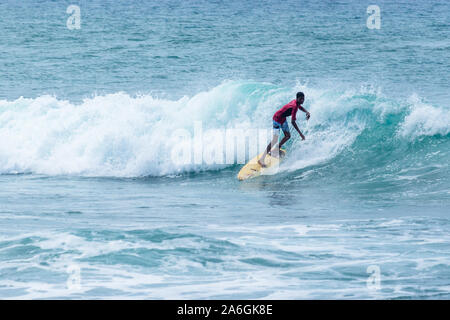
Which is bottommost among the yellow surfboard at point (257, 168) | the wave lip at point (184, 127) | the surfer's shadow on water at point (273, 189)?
the surfer's shadow on water at point (273, 189)

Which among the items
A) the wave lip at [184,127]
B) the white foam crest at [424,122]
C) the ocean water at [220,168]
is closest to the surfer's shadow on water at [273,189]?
the ocean water at [220,168]

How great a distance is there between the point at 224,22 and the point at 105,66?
12.4m

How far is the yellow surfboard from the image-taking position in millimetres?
14180

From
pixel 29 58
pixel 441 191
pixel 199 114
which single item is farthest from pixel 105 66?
pixel 441 191

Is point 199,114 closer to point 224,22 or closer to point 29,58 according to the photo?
point 29,58

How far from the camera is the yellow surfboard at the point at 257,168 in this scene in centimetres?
1418

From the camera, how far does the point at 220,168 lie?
1562cm

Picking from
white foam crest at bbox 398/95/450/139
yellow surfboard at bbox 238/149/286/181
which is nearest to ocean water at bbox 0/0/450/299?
white foam crest at bbox 398/95/450/139

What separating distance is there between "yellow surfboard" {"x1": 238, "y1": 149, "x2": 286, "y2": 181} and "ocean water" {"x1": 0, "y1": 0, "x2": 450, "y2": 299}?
0.20 metres

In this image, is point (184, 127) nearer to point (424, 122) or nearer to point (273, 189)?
point (273, 189)

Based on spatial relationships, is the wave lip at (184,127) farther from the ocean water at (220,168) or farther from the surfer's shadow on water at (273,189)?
the surfer's shadow on water at (273,189)

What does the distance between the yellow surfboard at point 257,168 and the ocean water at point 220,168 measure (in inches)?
7.9

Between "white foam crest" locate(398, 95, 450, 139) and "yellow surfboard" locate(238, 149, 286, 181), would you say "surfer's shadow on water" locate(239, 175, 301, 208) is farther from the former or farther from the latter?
"white foam crest" locate(398, 95, 450, 139)
